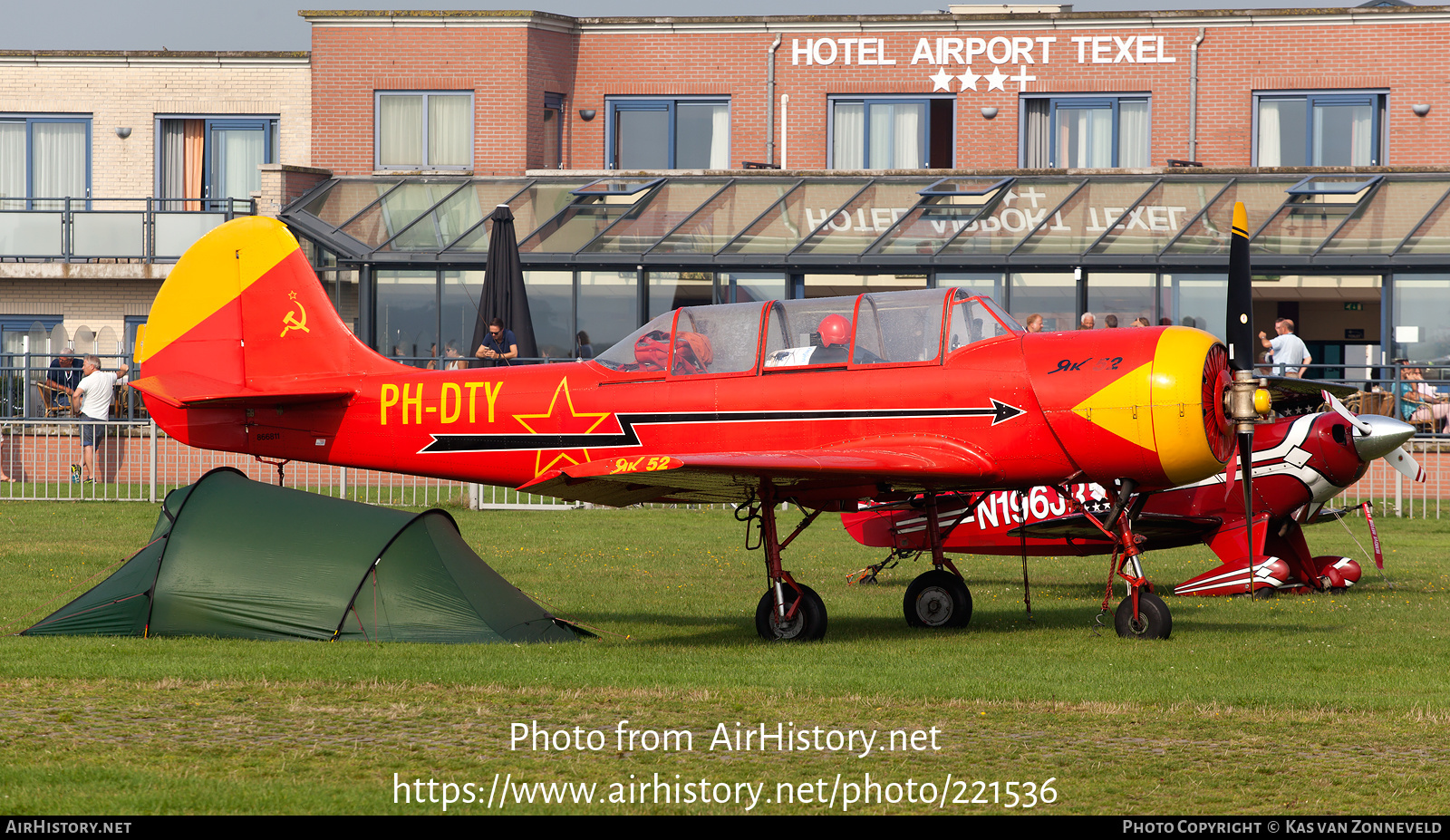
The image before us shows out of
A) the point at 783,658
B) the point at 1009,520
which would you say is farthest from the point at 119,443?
the point at 783,658

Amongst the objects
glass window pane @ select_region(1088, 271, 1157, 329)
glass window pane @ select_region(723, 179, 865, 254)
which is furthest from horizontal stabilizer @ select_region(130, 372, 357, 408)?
glass window pane @ select_region(1088, 271, 1157, 329)

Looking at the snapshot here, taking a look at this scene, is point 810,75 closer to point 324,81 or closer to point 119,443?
point 324,81

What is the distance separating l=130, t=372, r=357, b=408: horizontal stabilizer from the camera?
12203mm

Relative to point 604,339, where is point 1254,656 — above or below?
below

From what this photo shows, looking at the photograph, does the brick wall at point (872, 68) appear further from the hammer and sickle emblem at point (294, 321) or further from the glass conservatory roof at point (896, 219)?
the hammer and sickle emblem at point (294, 321)

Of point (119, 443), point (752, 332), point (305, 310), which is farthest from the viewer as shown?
point (119, 443)

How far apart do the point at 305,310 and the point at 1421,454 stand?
17.0 meters

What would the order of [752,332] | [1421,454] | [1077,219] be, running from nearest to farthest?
[752,332] < [1421,454] < [1077,219]

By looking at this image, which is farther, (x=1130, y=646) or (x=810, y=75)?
(x=810, y=75)

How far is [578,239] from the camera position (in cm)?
3058

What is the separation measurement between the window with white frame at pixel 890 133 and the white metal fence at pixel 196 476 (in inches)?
578

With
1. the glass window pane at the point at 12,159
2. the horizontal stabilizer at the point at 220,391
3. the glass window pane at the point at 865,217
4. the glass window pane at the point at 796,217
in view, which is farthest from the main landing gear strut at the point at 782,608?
the glass window pane at the point at 12,159

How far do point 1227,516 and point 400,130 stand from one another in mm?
25718

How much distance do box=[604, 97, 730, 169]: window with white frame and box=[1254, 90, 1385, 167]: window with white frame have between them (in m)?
12.1
